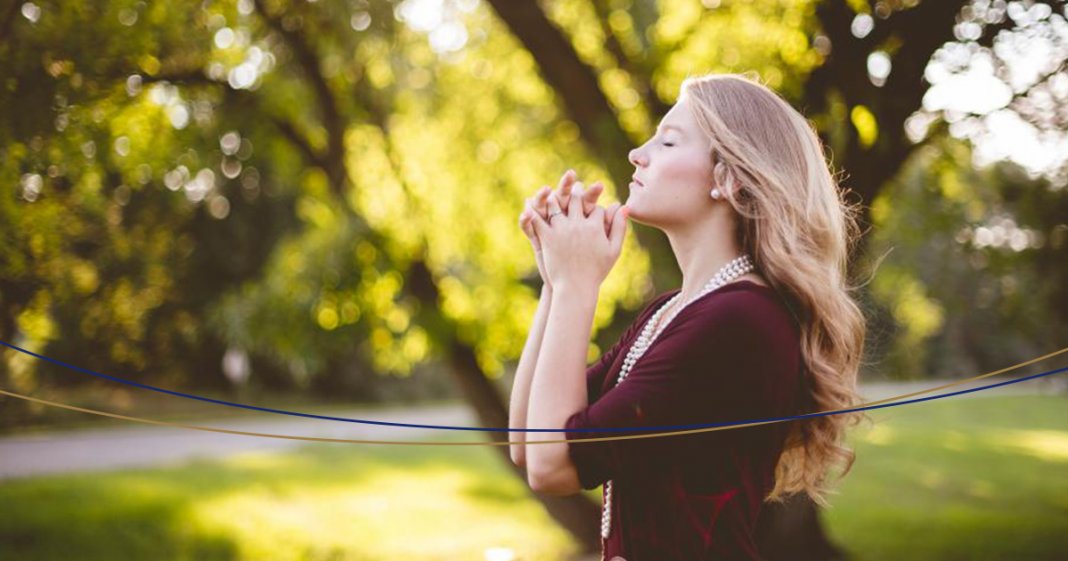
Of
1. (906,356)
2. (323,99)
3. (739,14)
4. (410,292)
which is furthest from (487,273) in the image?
(906,356)

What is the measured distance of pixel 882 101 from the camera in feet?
17.7

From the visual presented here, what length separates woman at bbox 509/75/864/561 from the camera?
4.61ft

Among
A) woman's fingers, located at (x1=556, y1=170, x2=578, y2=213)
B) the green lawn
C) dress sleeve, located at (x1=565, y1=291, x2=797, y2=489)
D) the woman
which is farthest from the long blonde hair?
the green lawn

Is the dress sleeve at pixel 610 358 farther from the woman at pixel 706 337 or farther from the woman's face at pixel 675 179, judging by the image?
the woman's face at pixel 675 179

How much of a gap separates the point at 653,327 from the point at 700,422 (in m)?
0.32

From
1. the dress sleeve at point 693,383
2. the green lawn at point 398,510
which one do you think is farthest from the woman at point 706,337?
the green lawn at point 398,510

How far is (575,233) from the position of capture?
5.10ft

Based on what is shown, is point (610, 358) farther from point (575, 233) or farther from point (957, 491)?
point (957, 491)

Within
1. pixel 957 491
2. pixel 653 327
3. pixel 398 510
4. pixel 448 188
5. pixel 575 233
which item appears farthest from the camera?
pixel 957 491

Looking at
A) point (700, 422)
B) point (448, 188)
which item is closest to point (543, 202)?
point (700, 422)

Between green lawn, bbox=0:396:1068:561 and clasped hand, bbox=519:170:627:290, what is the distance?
A: 5.80 metres

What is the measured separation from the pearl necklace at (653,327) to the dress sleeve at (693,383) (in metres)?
0.08

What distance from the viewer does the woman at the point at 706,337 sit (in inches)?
55.4

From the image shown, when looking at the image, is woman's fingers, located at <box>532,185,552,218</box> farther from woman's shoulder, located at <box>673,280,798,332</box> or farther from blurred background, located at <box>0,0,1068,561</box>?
blurred background, located at <box>0,0,1068,561</box>
